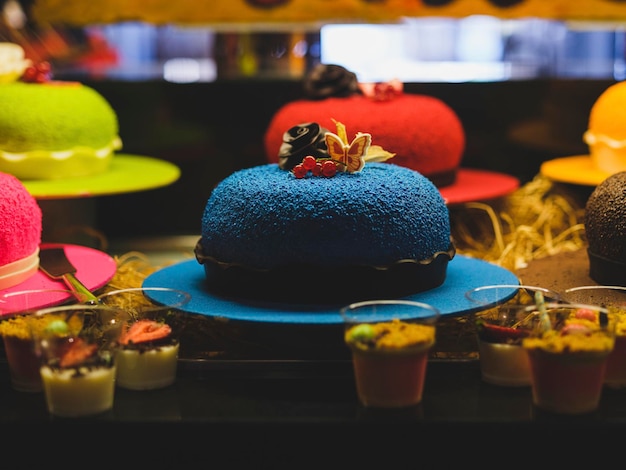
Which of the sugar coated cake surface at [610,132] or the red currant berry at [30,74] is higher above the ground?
the red currant berry at [30,74]

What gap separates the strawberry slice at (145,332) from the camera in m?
1.50

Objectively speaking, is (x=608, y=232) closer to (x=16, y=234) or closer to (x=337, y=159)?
(x=337, y=159)

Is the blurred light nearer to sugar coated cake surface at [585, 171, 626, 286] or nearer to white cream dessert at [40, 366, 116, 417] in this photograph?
sugar coated cake surface at [585, 171, 626, 286]

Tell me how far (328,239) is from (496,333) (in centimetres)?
32

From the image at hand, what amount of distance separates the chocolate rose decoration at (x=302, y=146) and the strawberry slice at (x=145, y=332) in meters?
0.45

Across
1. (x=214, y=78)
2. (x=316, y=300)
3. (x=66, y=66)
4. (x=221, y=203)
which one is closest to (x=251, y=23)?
(x=214, y=78)

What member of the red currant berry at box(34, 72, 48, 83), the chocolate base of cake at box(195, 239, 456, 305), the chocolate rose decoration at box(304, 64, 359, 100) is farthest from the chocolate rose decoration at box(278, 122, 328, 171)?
the red currant berry at box(34, 72, 48, 83)

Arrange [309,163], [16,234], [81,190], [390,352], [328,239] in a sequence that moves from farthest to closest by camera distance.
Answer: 1. [81,190]
2. [16,234]
3. [309,163]
4. [328,239]
5. [390,352]

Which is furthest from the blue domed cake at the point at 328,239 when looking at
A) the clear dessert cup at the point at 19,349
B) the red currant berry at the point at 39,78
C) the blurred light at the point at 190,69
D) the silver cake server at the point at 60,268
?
the blurred light at the point at 190,69

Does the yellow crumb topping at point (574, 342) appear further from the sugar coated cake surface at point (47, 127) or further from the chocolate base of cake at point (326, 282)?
the sugar coated cake surface at point (47, 127)

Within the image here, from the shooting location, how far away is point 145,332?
1.51 meters

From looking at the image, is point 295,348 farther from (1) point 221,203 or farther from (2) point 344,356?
(1) point 221,203

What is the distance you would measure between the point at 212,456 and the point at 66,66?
2169 millimetres

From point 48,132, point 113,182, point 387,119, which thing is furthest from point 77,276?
point 387,119
